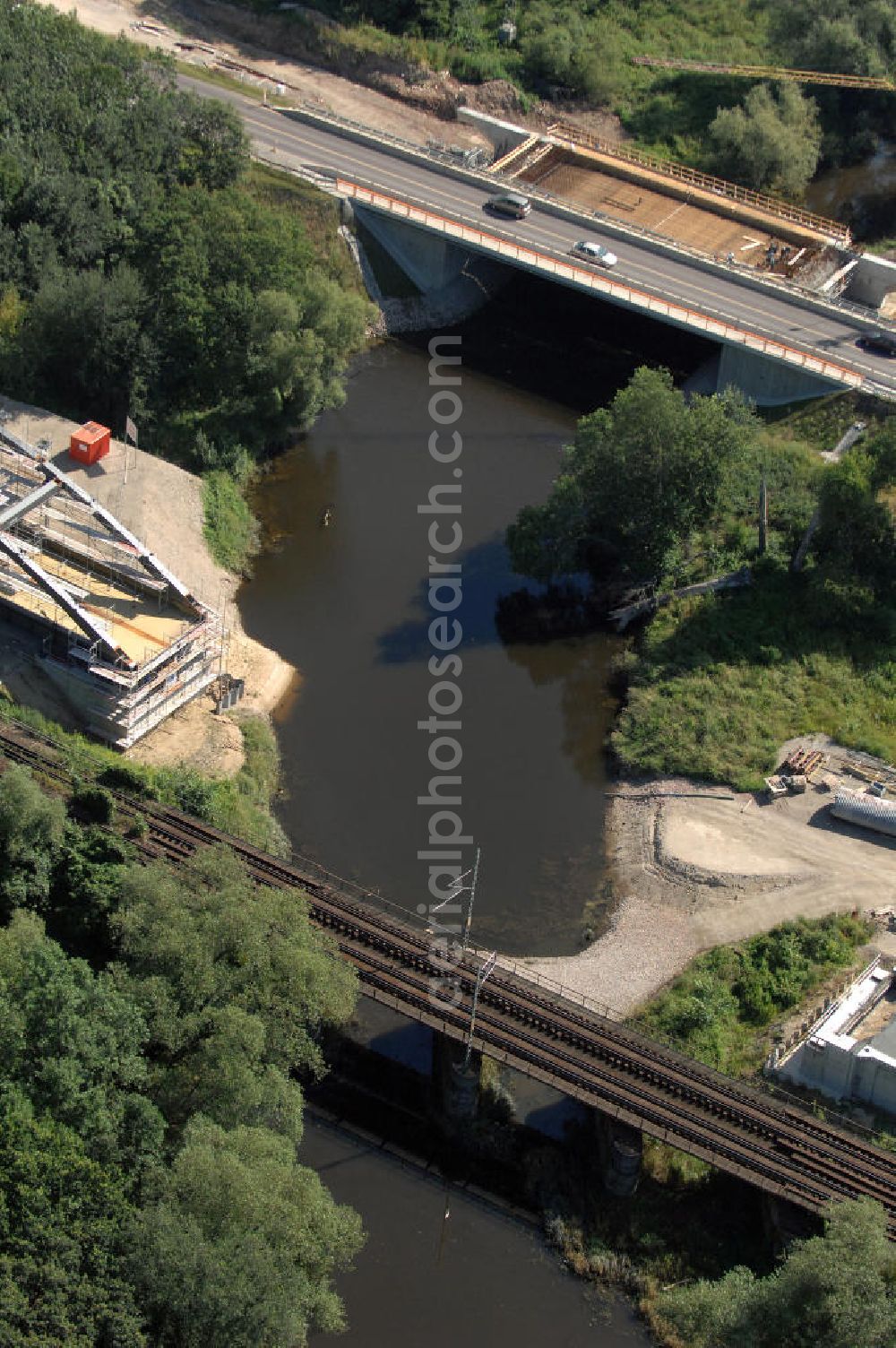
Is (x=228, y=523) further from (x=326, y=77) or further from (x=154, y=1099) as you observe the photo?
(x=326, y=77)

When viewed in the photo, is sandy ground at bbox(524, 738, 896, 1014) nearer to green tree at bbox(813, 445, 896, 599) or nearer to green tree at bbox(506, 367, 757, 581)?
green tree at bbox(813, 445, 896, 599)

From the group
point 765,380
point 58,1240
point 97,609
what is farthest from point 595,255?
point 58,1240

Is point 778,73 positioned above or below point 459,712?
above

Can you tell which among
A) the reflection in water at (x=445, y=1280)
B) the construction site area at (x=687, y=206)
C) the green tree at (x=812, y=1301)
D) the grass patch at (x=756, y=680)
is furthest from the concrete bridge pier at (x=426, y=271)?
the green tree at (x=812, y=1301)

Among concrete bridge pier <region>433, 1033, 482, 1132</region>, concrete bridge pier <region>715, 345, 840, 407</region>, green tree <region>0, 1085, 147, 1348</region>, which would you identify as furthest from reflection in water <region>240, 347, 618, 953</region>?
A: green tree <region>0, 1085, 147, 1348</region>

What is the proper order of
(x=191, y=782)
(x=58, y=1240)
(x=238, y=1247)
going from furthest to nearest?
(x=191, y=782)
(x=238, y=1247)
(x=58, y=1240)

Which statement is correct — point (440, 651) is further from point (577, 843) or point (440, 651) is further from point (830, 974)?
point (830, 974)

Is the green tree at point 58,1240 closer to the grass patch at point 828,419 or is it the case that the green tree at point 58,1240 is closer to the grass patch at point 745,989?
the grass patch at point 745,989
